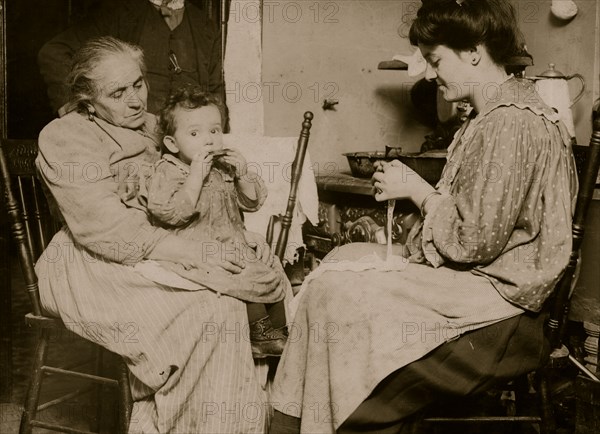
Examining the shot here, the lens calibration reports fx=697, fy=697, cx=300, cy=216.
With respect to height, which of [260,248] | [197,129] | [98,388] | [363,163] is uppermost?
[197,129]

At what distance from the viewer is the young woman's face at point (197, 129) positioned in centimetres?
230

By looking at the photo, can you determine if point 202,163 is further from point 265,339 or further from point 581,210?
point 581,210

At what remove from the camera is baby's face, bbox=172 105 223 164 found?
2.30m

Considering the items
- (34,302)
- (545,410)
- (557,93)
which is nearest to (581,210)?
(545,410)

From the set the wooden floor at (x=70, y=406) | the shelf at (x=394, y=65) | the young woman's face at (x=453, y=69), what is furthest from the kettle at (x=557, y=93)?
the wooden floor at (x=70, y=406)

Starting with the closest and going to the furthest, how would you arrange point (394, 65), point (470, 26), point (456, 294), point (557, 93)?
point (456, 294) < point (470, 26) < point (557, 93) < point (394, 65)

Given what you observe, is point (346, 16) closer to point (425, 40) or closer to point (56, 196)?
point (425, 40)

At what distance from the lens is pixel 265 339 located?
223 centimetres

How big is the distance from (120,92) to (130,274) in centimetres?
63

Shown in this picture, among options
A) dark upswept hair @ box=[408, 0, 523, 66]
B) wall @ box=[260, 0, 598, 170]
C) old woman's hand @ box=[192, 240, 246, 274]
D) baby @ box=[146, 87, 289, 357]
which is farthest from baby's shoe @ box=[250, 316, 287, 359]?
wall @ box=[260, 0, 598, 170]

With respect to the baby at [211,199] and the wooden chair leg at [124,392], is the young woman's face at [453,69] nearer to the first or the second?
the baby at [211,199]

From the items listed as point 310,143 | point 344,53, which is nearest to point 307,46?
point 344,53

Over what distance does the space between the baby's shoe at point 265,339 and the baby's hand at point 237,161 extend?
50 cm

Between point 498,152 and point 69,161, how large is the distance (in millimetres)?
1313
